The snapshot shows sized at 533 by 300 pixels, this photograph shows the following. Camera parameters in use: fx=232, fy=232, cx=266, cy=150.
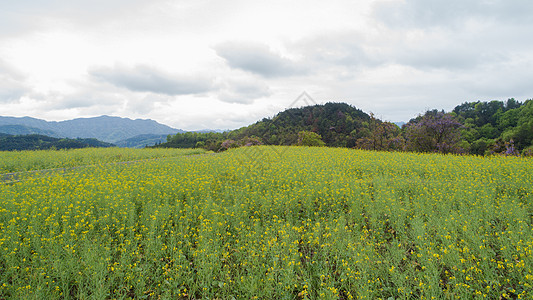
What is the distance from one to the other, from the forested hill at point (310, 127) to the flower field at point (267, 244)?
27.3m

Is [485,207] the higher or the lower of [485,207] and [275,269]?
the higher

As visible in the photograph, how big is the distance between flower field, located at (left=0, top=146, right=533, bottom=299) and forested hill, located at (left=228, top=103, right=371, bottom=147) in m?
27.3

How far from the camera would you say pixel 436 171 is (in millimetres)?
9211

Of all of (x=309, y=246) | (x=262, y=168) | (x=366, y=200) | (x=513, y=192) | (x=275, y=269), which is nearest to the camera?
(x=275, y=269)

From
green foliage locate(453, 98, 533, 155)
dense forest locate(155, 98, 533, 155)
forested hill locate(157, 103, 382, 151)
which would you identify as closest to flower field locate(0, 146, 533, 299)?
dense forest locate(155, 98, 533, 155)

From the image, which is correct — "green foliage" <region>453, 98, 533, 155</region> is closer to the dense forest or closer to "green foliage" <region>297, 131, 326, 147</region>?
the dense forest

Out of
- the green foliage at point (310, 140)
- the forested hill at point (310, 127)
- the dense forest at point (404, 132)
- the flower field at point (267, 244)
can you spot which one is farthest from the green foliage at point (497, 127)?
the flower field at point (267, 244)

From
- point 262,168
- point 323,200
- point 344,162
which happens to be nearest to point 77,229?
point 323,200

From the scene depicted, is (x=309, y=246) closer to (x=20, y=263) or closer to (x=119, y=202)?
(x=119, y=202)

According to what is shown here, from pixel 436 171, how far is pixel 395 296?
7648 mm

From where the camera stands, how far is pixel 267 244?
14.0 feet

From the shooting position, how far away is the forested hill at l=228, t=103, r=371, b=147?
37719 millimetres

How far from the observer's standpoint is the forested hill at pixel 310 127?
37719mm

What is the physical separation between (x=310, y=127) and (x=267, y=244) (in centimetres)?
4237
